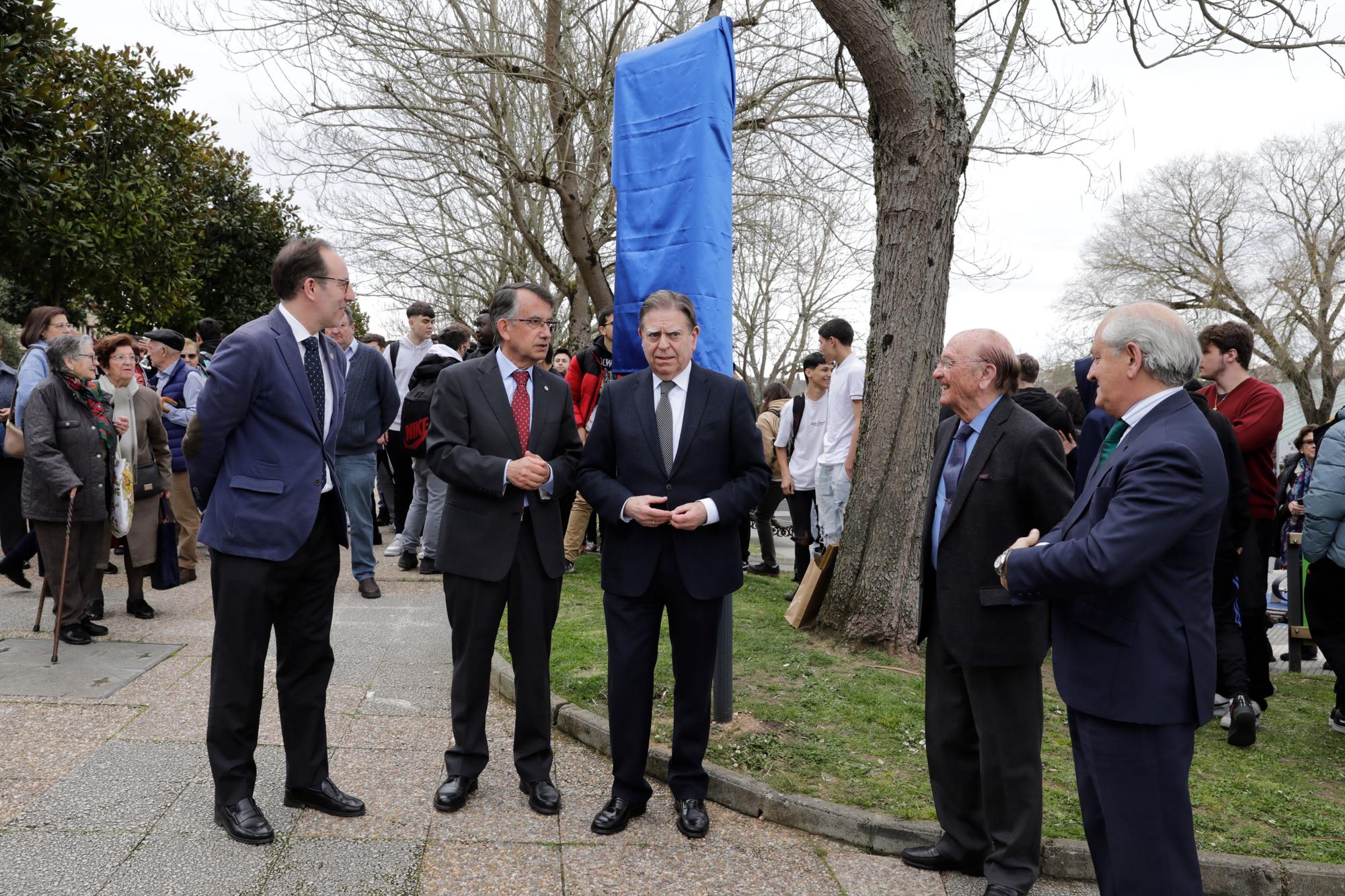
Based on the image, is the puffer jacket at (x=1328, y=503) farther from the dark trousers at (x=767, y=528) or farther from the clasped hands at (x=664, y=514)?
the dark trousers at (x=767, y=528)

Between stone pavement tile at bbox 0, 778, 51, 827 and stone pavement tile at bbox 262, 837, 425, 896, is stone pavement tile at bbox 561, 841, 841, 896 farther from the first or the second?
stone pavement tile at bbox 0, 778, 51, 827

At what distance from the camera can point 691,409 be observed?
4.23 meters

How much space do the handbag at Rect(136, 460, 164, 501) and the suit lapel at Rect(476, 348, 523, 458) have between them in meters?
4.22

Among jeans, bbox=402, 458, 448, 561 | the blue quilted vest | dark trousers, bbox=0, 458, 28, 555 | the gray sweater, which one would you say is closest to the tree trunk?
jeans, bbox=402, 458, 448, 561

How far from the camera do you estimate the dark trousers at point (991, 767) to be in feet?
11.7

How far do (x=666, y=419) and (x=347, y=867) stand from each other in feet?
6.98

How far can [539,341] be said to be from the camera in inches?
172

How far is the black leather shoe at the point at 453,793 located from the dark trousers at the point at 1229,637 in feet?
13.3

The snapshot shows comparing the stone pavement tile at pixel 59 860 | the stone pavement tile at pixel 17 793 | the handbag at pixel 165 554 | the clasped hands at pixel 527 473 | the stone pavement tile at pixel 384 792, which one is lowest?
the stone pavement tile at pixel 384 792

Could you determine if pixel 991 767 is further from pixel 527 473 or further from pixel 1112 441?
pixel 527 473

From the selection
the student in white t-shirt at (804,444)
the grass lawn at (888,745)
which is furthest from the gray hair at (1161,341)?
the student in white t-shirt at (804,444)

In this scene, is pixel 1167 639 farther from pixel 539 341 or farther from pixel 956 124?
pixel 956 124

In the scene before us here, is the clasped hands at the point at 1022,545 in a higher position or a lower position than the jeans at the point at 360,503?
higher

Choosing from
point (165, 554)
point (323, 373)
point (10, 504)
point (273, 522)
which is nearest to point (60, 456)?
point (165, 554)
